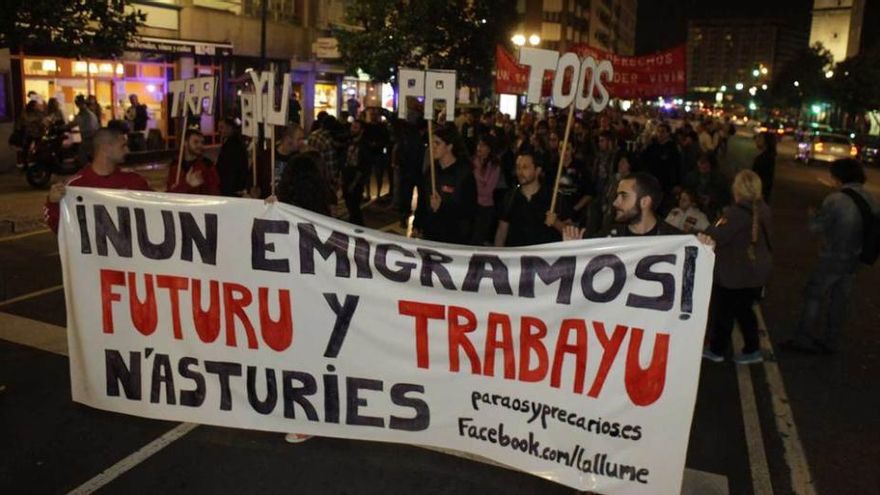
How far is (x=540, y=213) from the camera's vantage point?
6379 millimetres

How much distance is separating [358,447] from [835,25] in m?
130

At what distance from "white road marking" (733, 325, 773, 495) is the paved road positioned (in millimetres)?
12

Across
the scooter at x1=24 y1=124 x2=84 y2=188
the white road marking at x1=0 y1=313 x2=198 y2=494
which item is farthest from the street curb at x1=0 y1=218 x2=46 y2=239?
the white road marking at x1=0 y1=313 x2=198 y2=494

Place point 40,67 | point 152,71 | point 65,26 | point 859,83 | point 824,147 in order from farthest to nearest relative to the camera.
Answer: point 859,83 < point 824,147 < point 152,71 < point 40,67 < point 65,26

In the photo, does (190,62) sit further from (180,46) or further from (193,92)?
(193,92)

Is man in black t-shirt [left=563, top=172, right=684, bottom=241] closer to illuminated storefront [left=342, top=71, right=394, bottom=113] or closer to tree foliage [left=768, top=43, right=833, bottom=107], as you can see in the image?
illuminated storefront [left=342, top=71, right=394, bottom=113]

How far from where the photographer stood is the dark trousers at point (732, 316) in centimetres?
676

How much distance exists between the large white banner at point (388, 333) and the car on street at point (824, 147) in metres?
36.8

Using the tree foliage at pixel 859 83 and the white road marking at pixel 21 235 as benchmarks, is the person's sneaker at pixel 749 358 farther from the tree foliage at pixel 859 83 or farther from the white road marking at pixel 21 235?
the tree foliage at pixel 859 83

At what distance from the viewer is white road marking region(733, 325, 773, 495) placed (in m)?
4.80

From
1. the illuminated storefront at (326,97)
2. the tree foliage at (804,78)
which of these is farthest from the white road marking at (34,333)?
the tree foliage at (804,78)

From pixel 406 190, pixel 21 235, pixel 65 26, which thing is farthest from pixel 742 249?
pixel 65 26

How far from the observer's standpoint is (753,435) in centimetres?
553

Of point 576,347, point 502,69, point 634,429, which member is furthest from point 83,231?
point 502,69
